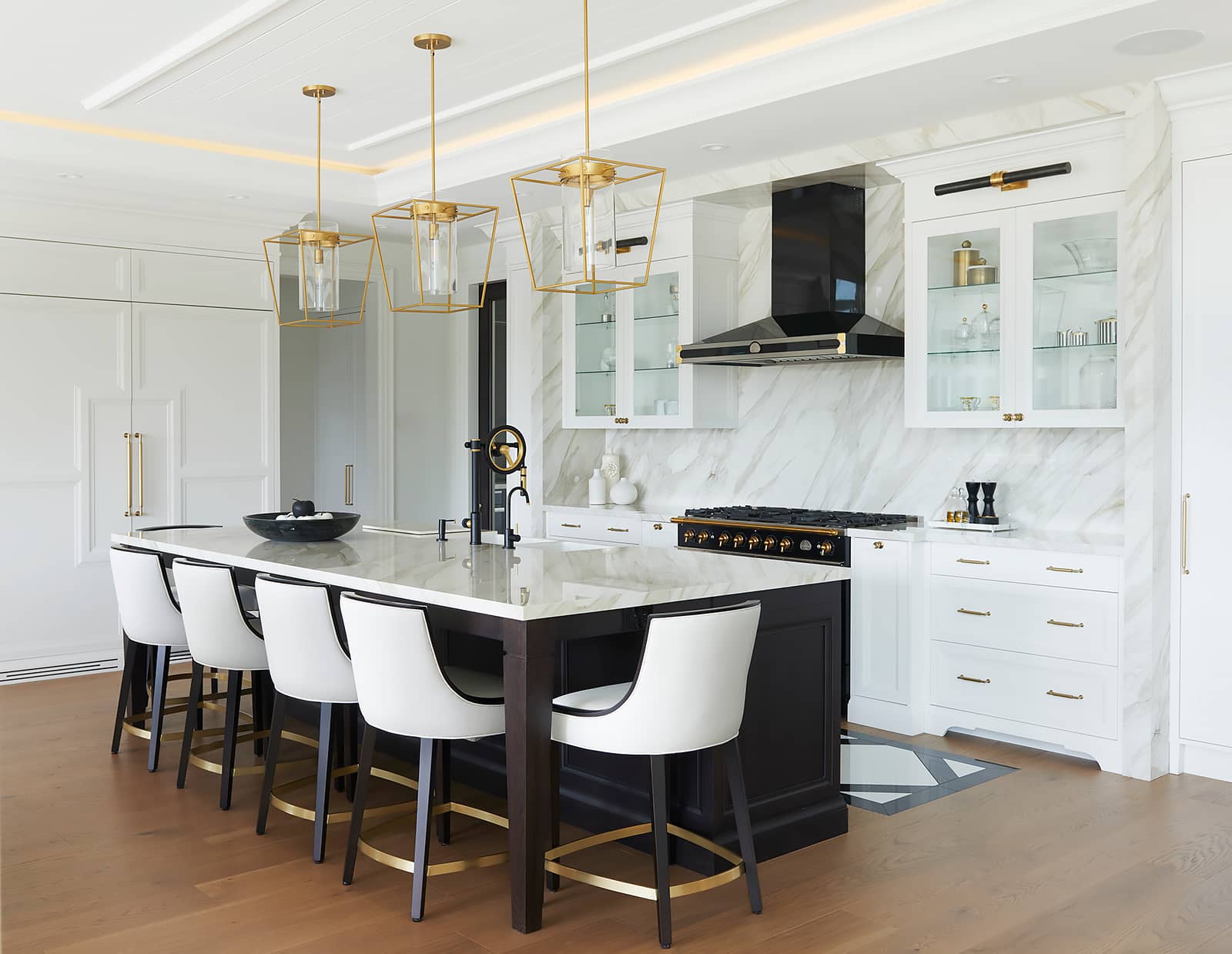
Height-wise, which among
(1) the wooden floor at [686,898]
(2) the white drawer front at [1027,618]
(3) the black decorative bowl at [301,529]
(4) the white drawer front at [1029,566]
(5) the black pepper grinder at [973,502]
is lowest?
(1) the wooden floor at [686,898]

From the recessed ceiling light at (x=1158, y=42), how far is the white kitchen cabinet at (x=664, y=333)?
2.45 m

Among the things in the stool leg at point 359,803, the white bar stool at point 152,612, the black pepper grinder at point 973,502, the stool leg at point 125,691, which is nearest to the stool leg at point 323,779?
the stool leg at point 359,803

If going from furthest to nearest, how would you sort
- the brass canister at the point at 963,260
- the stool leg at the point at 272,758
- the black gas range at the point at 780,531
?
the black gas range at the point at 780,531, the brass canister at the point at 963,260, the stool leg at the point at 272,758

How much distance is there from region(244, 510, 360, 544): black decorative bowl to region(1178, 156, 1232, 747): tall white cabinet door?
321 cm

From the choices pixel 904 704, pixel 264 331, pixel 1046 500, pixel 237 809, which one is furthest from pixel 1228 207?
pixel 264 331

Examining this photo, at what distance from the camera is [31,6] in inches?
158

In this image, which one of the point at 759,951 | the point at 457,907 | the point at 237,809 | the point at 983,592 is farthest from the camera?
the point at 983,592

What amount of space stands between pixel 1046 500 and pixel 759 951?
A: 9.42 ft

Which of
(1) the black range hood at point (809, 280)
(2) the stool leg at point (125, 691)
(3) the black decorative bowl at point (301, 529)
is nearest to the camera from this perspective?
(3) the black decorative bowl at point (301, 529)

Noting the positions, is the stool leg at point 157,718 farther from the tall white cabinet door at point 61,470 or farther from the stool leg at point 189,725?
the tall white cabinet door at point 61,470

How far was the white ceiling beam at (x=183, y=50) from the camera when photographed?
403 cm

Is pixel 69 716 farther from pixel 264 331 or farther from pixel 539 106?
pixel 539 106

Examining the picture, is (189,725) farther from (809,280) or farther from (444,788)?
(809,280)

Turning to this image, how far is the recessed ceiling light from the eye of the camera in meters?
3.62
